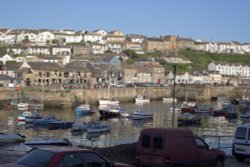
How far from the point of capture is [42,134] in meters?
37.9

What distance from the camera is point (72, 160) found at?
8.70m

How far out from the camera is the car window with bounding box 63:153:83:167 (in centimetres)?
859

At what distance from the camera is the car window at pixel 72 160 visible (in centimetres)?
859

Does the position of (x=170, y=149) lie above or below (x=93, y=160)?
below

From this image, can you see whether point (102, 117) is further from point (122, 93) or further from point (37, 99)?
point (122, 93)

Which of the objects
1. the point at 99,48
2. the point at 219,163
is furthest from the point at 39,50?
the point at 219,163

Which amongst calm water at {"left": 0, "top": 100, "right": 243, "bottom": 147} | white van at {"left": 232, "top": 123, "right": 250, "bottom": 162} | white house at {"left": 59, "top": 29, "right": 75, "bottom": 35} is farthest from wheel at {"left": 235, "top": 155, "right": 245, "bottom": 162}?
white house at {"left": 59, "top": 29, "right": 75, "bottom": 35}

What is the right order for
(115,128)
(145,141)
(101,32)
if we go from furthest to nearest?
(101,32) < (115,128) < (145,141)

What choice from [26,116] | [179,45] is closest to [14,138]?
[26,116]

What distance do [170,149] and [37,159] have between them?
13.7ft

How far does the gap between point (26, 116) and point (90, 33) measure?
105 metres

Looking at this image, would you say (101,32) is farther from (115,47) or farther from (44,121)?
(44,121)

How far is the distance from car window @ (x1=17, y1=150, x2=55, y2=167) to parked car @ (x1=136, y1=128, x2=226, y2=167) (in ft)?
13.0

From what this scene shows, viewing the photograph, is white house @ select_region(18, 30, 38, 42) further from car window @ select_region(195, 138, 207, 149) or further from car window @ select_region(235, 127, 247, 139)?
car window @ select_region(195, 138, 207, 149)
